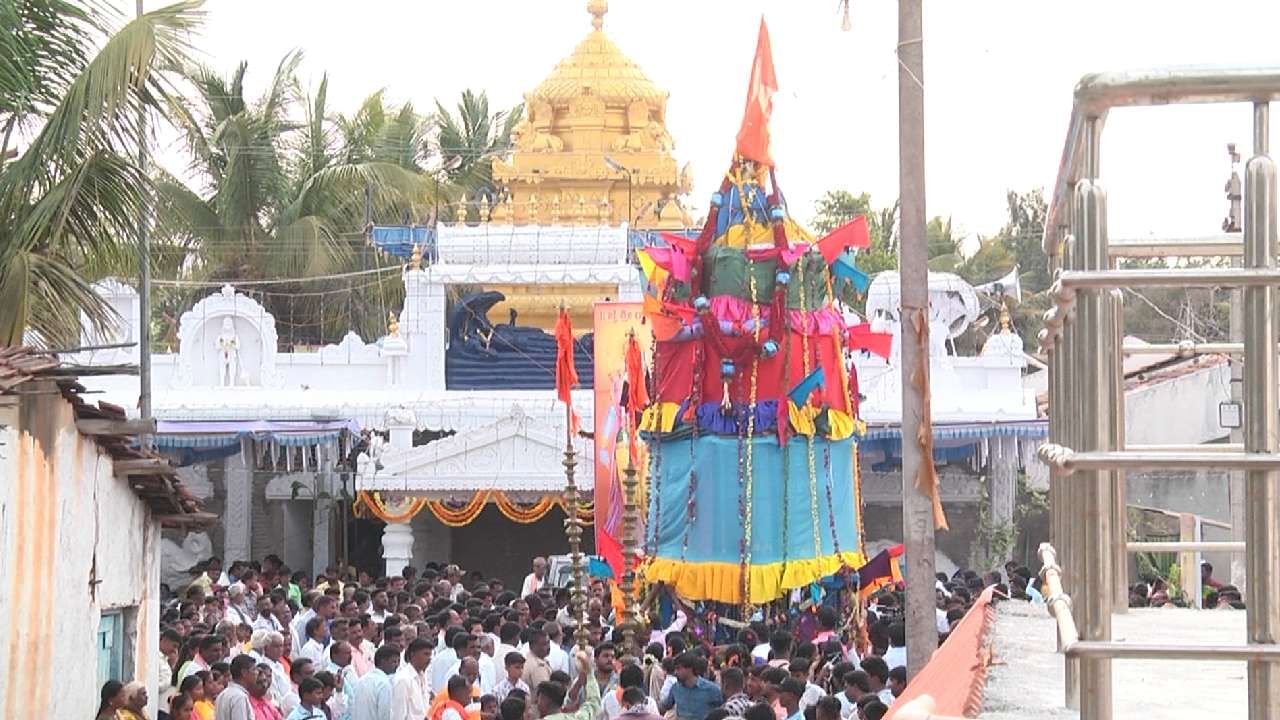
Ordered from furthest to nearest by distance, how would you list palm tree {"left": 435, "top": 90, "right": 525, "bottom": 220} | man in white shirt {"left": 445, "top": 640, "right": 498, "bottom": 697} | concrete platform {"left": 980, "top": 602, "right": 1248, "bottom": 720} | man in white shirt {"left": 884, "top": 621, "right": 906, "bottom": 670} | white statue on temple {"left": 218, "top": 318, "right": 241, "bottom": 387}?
palm tree {"left": 435, "top": 90, "right": 525, "bottom": 220} < white statue on temple {"left": 218, "top": 318, "right": 241, "bottom": 387} < man in white shirt {"left": 884, "top": 621, "right": 906, "bottom": 670} < man in white shirt {"left": 445, "top": 640, "right": 498, "bottom": 697} < concrete platform {"left": 980, "top": 602, "right": 1248, "bottom": 720}

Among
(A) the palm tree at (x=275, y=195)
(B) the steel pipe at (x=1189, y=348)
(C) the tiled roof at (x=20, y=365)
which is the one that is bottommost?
(B) the steel pipe at (x=1189, y=348)

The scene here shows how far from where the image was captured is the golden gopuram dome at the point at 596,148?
33.2 m

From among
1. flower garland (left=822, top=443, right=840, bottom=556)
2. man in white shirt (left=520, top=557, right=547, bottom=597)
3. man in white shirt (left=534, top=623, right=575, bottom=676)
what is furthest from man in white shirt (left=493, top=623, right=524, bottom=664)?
man in white shirt (left=520, top=557, right=547, bottom=597)

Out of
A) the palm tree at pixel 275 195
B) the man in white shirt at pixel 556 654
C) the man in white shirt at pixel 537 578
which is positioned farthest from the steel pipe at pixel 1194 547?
the palm tree at pixel 275 195

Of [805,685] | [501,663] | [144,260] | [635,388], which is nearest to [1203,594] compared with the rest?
→ [635,388]

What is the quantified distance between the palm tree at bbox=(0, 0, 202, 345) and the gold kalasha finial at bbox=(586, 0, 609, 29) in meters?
21.0

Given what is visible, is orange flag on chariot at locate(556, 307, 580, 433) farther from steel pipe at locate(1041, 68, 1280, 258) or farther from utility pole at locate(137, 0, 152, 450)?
steel pipe at locate(1041, 68, 1280, 258)

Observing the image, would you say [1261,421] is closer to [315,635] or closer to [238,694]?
[238,694]

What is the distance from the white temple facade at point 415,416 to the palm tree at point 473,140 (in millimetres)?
14318

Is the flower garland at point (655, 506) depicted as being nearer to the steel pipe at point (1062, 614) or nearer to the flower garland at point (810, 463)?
the flower garland at point (810, 463)

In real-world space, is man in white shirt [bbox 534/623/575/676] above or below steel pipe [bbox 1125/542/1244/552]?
below

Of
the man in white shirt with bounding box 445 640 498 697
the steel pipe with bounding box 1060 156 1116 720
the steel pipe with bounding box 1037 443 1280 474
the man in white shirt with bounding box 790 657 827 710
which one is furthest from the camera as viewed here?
the man in white shirt with bounding box 445 640 498 697

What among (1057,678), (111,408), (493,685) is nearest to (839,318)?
(493,685)

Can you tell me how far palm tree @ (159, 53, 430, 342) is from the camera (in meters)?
37.6
